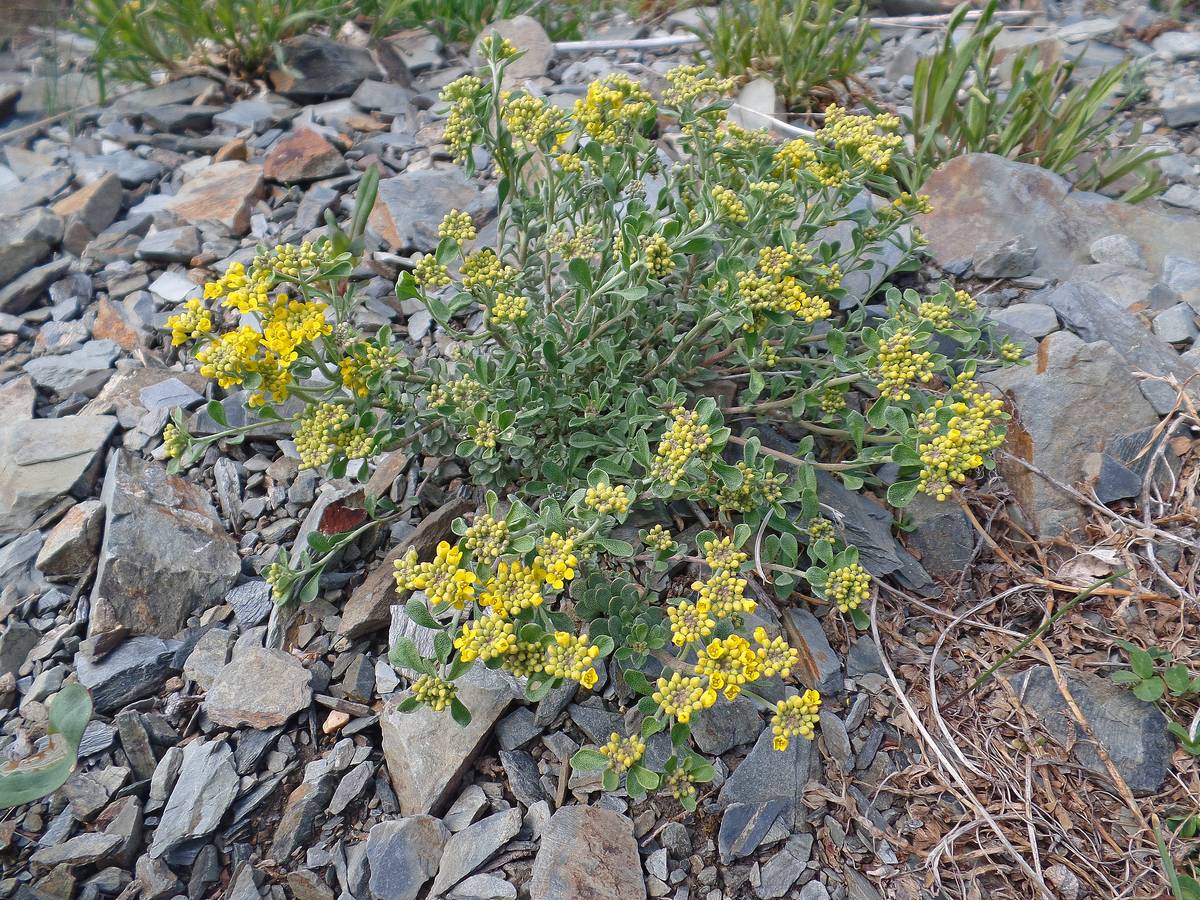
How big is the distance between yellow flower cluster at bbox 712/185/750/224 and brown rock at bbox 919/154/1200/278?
1.58 m

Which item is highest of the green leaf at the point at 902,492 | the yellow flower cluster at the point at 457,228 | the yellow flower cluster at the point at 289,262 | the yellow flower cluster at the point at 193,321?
the yellow flower cluster at the point at 289,262

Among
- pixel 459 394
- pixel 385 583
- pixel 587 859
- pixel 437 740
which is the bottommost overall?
pixel 587 859

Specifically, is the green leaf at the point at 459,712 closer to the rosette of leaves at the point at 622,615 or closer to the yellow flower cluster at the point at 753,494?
the rosette of leaves at the point at 622,615

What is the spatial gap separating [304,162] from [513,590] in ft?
9.45

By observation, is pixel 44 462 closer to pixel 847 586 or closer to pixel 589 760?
pixel 589 760

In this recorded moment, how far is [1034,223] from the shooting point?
382 centimetres

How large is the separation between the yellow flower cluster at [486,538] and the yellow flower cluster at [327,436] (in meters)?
0.47

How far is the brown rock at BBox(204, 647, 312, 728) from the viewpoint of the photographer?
2.54 metres

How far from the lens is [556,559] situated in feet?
7.25

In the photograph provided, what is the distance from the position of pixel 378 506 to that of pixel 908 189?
2.94 meters

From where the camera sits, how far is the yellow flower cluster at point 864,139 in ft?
8.95

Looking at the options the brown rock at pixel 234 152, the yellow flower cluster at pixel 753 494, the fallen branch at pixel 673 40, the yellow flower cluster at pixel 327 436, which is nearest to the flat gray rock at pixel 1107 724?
the yellow flower cluster at pixel 753 494

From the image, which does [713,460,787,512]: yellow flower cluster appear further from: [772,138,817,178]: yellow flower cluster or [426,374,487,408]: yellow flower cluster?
[772,138,817,178]: yellow flower cluster

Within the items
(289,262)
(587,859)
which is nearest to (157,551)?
(289,262)
